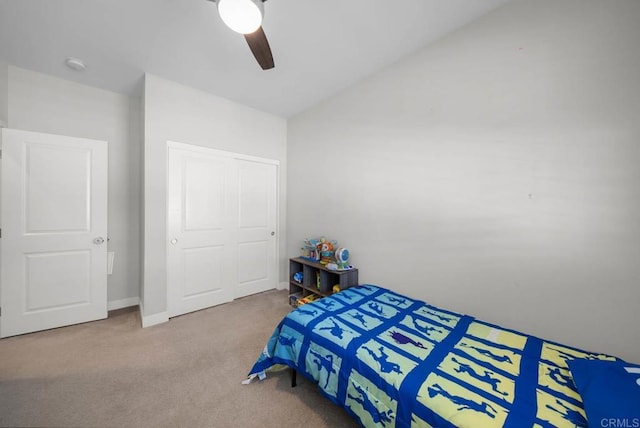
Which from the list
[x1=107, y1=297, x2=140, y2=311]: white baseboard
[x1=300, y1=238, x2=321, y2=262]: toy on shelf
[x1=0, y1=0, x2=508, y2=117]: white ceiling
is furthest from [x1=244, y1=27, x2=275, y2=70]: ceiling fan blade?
[x1=107, y1=297, x2=140, y2=311]: white baseboard

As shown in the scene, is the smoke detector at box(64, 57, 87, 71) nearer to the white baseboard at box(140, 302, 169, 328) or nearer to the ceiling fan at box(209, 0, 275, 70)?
the ceiling fan at box(209, 0, 275, 70)

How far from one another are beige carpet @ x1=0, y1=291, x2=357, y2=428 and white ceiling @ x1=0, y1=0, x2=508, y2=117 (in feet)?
8.65

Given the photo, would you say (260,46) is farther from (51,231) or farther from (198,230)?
(51,231)

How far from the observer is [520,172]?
152 centimetres

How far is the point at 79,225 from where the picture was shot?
2422mm

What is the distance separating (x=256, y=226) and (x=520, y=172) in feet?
9.50

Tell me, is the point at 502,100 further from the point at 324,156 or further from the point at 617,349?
the point at 324,156

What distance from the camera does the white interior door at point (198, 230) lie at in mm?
2549

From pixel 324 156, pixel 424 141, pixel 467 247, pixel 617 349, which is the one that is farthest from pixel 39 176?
pixel 617 349

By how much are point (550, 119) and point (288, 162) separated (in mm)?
2861

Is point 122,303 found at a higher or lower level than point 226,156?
lower

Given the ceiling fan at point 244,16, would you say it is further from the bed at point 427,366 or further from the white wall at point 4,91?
the white wall at point 4,91

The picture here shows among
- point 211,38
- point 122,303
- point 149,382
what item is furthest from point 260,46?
point 122,303

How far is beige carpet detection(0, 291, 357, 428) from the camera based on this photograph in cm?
134
